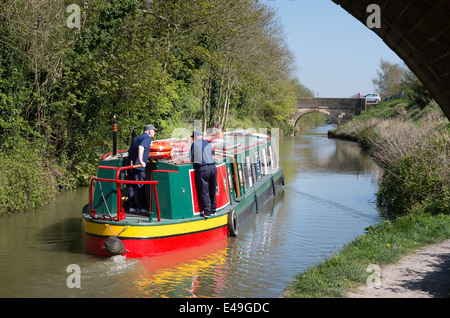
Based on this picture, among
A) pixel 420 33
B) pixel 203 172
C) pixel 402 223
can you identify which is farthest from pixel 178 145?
pixel 420 33

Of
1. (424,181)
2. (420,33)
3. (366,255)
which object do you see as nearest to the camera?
(420,33)

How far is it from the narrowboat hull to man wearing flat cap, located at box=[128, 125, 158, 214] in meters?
0.19

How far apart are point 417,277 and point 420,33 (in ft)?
15.2

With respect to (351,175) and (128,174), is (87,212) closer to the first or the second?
(128,174)

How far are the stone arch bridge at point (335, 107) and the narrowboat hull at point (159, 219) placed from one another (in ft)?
164

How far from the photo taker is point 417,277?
7289 millimetres

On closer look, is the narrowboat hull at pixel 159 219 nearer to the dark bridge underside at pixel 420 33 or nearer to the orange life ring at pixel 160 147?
the orange life ring at pixel 160 147

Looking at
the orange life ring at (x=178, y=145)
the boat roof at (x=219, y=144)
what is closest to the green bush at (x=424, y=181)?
the boat roof at (x=219, y=144)

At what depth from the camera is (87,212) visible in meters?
10.5

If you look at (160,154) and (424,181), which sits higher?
(160,154)

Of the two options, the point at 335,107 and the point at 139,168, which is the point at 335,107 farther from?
the point at 139,168
